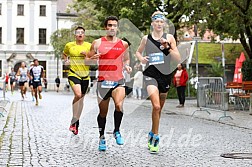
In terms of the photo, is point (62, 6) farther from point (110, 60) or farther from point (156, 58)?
point (156, 58)

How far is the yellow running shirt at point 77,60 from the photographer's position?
980 centimetres

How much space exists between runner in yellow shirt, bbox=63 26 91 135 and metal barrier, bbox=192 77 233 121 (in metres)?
5.94

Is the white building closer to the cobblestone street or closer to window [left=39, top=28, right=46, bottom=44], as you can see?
window [left=39, top=28, right=46, bottom=44]

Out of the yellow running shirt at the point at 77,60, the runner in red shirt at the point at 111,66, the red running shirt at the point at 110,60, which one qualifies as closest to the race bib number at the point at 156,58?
the runner in red shirt at the point at 111,66

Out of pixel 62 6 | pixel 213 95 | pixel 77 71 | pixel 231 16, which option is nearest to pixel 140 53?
pixel 77 71

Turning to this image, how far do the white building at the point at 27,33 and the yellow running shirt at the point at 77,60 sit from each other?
55.3 metres

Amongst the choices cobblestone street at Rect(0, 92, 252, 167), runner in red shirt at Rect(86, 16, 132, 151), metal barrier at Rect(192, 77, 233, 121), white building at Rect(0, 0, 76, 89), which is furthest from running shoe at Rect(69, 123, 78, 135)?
white building at Rect(0, 0, 76, 89)

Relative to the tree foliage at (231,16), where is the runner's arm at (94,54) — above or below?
below

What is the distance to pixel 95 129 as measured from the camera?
1102 centimetres

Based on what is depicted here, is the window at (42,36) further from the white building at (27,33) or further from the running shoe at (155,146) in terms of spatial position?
the running shoe at (155,146)

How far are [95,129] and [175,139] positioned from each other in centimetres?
211

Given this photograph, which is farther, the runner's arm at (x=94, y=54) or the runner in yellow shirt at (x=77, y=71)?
the runner in yellow shirt at (x=77, y=71)

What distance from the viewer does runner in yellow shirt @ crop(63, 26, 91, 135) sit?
977 cm

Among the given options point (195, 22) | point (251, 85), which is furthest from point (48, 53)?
point (251, 85)
